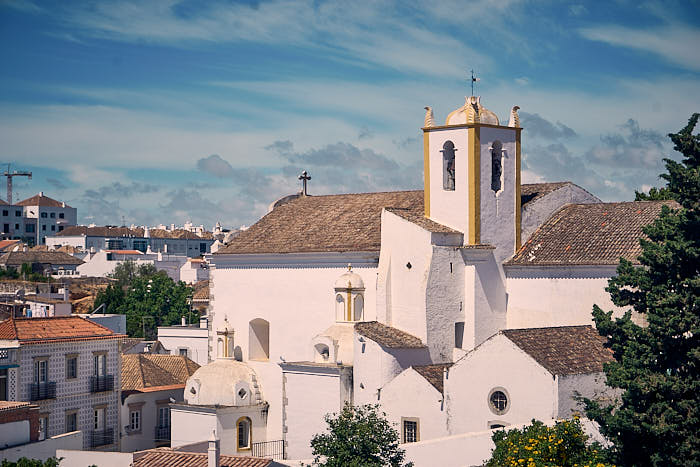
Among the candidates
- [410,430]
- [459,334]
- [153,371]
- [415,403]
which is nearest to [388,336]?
[459,334]

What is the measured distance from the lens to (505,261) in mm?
35875

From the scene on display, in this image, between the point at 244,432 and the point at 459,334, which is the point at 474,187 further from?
the point at 244,432

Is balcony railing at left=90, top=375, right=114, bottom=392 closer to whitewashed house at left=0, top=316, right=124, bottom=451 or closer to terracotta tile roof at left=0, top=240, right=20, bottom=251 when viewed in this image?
whitewashed house at left=0, top=316, right=124, bottom=451

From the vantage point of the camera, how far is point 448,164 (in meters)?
36.5

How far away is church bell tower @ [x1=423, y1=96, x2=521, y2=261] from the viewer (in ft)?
116

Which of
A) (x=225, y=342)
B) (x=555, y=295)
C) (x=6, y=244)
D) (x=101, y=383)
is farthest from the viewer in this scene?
(x=6, y=244)

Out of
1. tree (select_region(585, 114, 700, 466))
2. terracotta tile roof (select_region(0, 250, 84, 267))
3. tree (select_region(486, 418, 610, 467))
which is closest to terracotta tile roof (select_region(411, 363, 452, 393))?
tree (select_region(585, 114, 700, 466))

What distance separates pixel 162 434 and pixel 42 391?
276 inches

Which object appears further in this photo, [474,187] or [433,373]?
[474,187]

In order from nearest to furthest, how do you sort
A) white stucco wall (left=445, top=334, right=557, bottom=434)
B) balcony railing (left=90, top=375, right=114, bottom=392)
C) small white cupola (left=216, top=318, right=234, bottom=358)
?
white stucco wall (left=445, top=334, right=557, bottom=434) → balcony railing (left=90, top=375, right=114, bottom=392) → small white cupola (left=216, top=318, right=234, bottom=358)

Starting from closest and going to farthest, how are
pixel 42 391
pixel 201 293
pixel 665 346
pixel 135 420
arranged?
pixel 665 346
pixel 42 391
pixel 135 420
pixel 201 293

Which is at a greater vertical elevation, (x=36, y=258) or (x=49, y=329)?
(x=36, y=258)

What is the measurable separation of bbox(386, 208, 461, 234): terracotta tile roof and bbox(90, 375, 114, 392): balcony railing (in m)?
12.8

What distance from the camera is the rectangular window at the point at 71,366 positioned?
3828 centimetres
